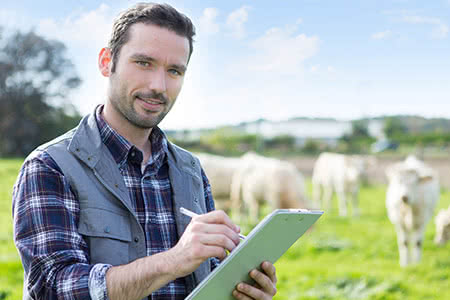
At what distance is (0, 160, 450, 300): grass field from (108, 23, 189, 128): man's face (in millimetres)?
3523

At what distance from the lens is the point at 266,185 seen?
8953mm

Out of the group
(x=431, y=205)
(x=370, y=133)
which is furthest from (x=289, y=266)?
(x=370, y=133)

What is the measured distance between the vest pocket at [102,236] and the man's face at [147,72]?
0.32 metres

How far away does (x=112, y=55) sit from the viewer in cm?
141

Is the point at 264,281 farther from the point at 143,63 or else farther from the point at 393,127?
the point at 393,127

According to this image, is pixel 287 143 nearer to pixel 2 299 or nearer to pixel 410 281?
pixel 410 281

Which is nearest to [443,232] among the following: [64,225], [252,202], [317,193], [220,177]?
[252,202]

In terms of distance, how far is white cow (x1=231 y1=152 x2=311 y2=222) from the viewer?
852 cm

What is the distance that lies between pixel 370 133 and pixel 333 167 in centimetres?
1160

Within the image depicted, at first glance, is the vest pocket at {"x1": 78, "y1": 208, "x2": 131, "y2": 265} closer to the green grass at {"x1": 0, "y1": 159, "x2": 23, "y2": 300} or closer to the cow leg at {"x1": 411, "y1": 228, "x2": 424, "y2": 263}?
the green grass at {"x1": 0, "y1": 159, "x2": 23, "y2": 300}

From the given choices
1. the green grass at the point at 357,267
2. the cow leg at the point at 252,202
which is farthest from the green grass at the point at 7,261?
the cow leg at the point at 252,202

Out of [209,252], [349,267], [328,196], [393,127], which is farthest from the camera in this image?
[393,127]

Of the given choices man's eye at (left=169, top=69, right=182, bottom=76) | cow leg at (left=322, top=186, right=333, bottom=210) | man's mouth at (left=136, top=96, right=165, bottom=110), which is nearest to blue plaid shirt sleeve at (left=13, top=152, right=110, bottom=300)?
man's mouth at (left=136, top=96, right=165, bottom=110)

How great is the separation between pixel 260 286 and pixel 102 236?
0.45 meters
